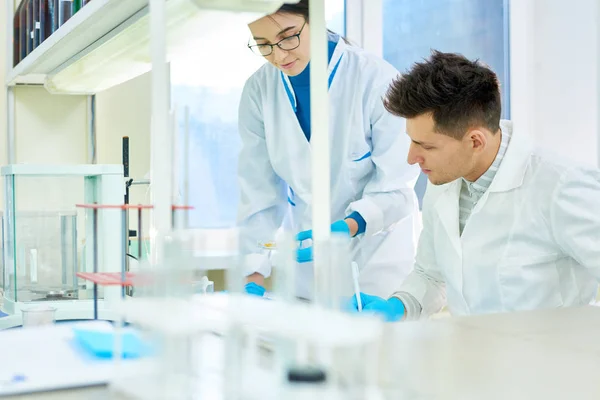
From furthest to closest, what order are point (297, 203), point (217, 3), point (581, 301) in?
point (297, 203), point (581, 301), point (217, 3)

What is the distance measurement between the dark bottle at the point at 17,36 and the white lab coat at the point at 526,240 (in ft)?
5.25

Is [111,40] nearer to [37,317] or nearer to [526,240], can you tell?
[37,317]

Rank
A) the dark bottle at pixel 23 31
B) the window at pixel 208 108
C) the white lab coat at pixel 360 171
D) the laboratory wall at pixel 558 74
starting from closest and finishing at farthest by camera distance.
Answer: the window at pixel 208 108 → the white lab coat at pixel 360 171 → the dark bottle at pixel 23 31 → the laboratory wall at pixel 558 74

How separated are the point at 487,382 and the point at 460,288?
951mm

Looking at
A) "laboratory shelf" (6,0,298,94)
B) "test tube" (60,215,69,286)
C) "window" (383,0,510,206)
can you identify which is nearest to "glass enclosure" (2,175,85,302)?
"test tube" (60,215,69,286)

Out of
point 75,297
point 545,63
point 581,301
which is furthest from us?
point 545,63

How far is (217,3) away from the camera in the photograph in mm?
904

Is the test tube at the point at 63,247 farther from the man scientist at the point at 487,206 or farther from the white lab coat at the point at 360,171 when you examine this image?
the man scientist at the point at 487,206

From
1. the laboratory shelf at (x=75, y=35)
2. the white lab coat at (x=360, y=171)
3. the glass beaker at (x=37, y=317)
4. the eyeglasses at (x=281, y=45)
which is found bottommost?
the glass beaker at (x=37, y=317)

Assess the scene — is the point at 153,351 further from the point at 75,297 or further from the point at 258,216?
the point at 75,297

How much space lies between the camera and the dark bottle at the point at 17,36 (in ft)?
8.50

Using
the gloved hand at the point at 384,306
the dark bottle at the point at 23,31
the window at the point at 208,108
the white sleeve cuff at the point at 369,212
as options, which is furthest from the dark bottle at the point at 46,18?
the gloved hand at the point at 384,306

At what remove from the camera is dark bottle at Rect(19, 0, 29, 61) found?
8.08 feet

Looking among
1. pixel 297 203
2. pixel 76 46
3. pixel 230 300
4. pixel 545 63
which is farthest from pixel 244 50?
pixel 545 63
